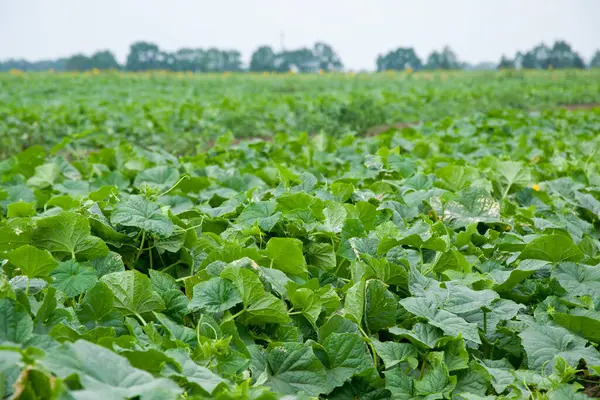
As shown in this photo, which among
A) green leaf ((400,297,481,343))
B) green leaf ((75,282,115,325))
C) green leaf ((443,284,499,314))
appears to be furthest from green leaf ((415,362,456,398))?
green leaf ((75,282,115,325))

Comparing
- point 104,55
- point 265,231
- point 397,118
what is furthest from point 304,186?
point 104,55

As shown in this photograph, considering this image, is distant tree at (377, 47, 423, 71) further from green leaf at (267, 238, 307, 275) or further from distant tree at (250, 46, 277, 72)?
green leaf at (267, 238, 307, 275)

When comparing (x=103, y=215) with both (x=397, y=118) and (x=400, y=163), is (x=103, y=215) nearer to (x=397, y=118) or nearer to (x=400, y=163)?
(x=400, y=163)

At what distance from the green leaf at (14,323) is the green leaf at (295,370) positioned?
622mm

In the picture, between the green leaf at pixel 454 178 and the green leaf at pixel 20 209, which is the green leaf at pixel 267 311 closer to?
the green leaf at pixel 20 209

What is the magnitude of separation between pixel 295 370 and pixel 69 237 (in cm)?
87

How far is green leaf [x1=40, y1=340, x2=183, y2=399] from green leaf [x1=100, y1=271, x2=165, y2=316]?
552 mm

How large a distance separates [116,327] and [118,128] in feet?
23.8

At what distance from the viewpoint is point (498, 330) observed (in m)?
1.89

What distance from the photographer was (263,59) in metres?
54.8

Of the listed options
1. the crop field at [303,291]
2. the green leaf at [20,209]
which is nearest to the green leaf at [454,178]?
the crop field at [303,291]

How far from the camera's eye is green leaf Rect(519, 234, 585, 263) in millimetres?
2105

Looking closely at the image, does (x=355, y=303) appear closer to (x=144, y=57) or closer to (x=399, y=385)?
(x=399, y=385)

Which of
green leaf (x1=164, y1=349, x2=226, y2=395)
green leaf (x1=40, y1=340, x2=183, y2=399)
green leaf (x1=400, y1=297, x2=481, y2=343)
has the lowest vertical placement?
green leaf (x1=400, y1=297, x2=481, y2=343)
